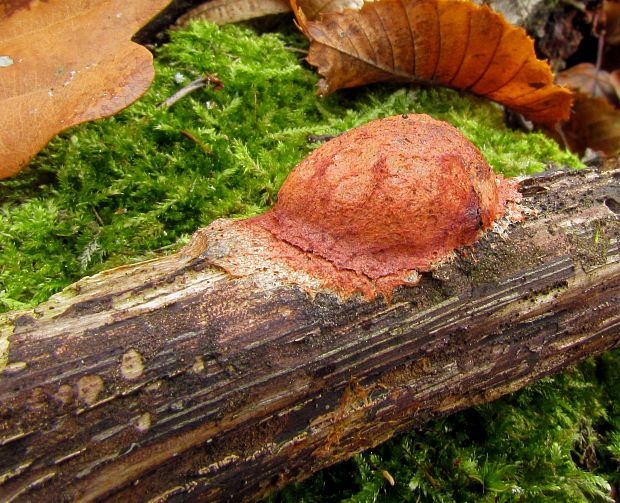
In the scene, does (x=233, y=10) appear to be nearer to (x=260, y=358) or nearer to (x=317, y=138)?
(x=317, y=138)

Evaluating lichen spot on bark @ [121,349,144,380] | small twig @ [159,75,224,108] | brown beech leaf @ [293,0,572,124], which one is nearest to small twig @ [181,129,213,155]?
small twig @ [159,75,224,108]

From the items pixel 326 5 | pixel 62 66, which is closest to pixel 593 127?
pixel 326 5

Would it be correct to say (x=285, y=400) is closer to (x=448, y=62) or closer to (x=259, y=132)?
(x=259, y=132)

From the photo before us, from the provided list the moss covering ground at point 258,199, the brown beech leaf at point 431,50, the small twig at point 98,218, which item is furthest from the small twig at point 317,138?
the small twig at point 98,218

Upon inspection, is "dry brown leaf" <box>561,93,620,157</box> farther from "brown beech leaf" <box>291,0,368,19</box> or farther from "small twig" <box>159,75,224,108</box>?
"small twig" <box>159,75,224,108</box>

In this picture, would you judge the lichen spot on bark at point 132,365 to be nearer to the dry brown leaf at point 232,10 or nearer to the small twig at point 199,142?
the small twig at point 199,142
